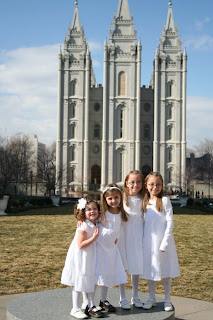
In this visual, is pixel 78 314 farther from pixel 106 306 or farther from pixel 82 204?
pixel 82 204

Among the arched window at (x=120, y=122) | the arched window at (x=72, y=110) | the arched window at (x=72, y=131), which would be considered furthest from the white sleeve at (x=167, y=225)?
the arched window at (x=72, y=110)

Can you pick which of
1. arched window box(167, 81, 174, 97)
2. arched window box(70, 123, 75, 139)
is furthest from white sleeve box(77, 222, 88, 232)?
arched window box(167, 81, 174, 97)

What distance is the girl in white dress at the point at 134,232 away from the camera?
5492 millimetres

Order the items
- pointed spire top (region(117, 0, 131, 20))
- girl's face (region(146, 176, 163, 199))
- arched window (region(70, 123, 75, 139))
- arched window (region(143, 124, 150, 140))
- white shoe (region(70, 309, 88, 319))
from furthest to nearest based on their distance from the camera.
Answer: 1. arched window (region(143, 124, 150, 140))
2. pointed spire top (region(117, 0, 131, 20))
3. arched window (region(70, 123, 75, 139))
4. girl's face (region(146, 176, 163, 199))
5. white shoe (region(70, 309, 88, 319))

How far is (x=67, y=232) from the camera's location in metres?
15.0

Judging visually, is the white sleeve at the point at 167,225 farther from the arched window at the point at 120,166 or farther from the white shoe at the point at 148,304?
the arched window at the point at 120,166

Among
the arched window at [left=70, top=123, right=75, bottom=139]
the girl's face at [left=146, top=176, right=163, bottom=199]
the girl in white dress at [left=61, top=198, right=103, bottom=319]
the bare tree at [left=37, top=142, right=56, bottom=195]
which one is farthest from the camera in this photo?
the arched window at [left=70, top=123, right=75, bottom=139]

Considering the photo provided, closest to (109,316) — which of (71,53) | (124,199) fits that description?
(124,199)

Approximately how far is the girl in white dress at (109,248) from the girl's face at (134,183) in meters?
0.29

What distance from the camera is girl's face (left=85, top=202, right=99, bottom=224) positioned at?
5309 millimetres

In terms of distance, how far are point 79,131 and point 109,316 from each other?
5643 centimetres

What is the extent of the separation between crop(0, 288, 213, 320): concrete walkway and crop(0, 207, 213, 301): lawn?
2.80 feet

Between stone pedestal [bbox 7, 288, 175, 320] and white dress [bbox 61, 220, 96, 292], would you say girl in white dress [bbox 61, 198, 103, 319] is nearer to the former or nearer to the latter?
white dress [bbox 61, 220, 96, 292]

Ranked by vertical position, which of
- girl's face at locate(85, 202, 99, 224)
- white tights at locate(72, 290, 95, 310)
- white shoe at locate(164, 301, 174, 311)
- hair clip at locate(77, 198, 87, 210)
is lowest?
white shoe at locate(164, 301, 174, 311)
